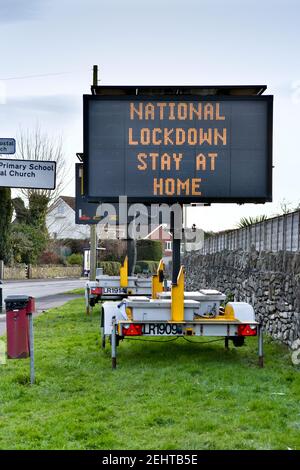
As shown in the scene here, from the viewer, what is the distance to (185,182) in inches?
363

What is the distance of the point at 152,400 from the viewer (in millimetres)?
7324

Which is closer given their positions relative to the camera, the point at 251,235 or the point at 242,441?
the point at 242,441

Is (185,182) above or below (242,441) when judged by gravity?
above

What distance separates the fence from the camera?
38.6ft

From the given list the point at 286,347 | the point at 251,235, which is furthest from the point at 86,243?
the point at 286,347

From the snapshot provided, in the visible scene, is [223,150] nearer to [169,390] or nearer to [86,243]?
[169,390]

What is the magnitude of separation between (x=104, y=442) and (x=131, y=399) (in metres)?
1.74

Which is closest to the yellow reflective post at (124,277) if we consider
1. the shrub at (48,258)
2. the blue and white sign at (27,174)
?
the blue and white sign at (27,174)

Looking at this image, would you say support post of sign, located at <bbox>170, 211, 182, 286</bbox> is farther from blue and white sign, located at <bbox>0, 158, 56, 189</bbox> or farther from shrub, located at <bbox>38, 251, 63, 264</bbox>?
shrub, located at <bbox>38, 251, 63, 264</bbox>

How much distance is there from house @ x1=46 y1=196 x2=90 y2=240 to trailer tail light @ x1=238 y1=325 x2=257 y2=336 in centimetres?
6234

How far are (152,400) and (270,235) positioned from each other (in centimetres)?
704

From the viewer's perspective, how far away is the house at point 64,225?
73125mm

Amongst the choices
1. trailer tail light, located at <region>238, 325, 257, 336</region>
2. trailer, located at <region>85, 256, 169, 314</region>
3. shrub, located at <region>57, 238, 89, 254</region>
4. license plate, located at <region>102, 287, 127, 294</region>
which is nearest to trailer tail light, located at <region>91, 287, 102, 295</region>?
trailer, located at <region>85, 256, 169, 314</region>

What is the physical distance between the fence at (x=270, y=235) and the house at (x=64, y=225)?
178 ft
